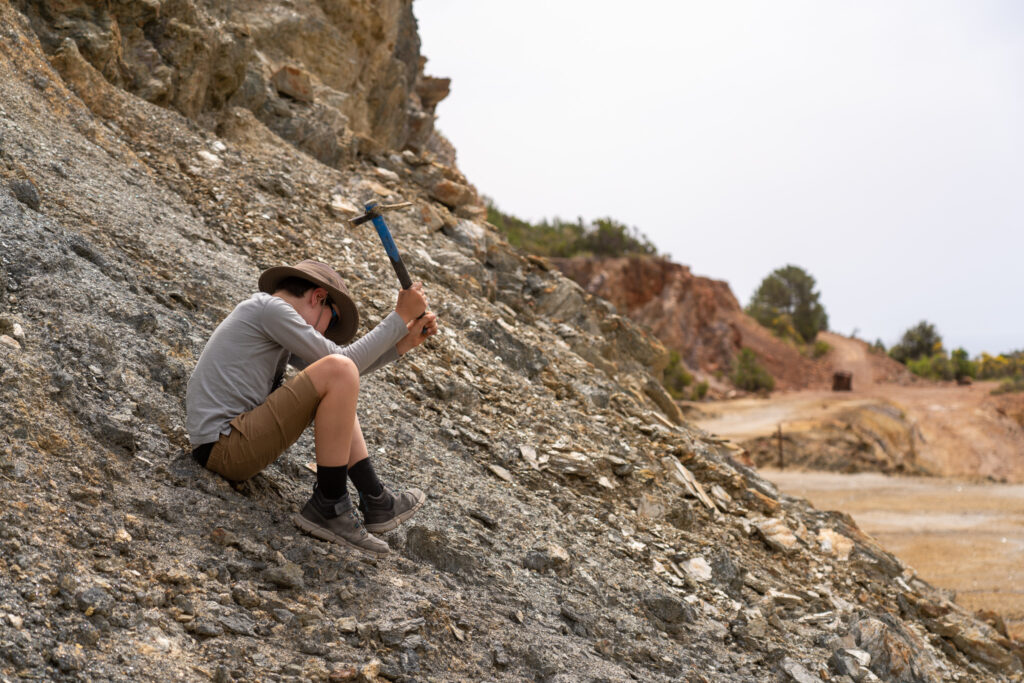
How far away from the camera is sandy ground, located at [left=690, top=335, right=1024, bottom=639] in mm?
9953

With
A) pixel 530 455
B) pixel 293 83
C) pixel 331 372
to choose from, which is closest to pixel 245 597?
pixel 331 372

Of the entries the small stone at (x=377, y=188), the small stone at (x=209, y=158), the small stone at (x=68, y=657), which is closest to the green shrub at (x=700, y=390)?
the small stone at (x=377, y=188)

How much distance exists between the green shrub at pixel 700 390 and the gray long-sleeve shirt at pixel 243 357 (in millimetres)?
32013

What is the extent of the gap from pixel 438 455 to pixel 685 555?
1688mm

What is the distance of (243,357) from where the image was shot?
11.4ft

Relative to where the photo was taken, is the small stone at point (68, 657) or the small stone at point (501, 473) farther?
the small stone at point (501, 473)

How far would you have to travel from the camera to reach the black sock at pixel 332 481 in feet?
11.3

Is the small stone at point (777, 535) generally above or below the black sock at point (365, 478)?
below

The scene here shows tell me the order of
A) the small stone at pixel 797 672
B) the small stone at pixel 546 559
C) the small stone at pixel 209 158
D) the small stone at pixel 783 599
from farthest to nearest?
1. the small stone at pixel 209 158
2. the small stone at pixel 783 599
3. the small stone at pixel 797 672
4. the small stone at pixel 546 559

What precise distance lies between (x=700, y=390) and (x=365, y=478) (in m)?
32.4

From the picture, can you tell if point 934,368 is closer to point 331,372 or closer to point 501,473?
point 501,473

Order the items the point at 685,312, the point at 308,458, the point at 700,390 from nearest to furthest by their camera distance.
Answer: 1. the point at 308,458
2. the point at 700,390
3. the point at 685,312

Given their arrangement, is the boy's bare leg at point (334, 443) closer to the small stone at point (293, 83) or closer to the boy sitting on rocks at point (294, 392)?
the boy sitting on rocks at point (294, 392)

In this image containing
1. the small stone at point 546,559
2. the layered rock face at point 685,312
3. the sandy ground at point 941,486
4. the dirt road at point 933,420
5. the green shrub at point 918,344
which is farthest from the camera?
the green shrub at point 918,344
